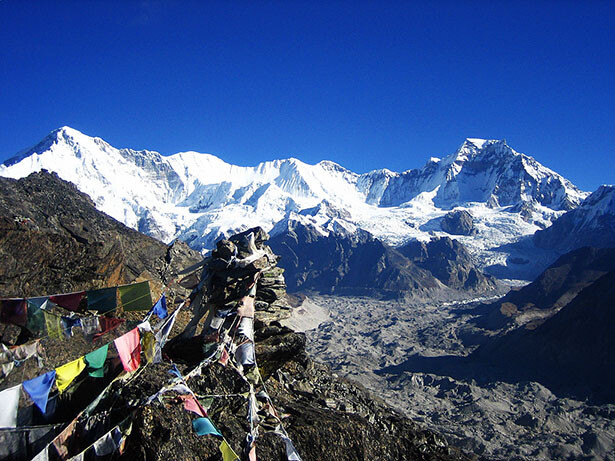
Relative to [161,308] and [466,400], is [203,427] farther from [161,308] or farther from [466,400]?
[466,400]

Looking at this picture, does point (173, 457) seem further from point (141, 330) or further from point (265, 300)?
point (265, 300)

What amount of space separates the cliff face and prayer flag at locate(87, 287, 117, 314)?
1.89m

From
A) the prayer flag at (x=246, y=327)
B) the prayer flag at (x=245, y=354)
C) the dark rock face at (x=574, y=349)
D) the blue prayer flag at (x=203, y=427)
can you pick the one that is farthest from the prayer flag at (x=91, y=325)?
the dark rock face at (x=574, y=349)

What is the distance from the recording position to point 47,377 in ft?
22.9

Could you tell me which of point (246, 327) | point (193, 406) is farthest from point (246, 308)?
point (193, 406)

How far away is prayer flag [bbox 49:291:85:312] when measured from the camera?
33.8ft

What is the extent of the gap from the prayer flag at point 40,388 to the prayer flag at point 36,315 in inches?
139

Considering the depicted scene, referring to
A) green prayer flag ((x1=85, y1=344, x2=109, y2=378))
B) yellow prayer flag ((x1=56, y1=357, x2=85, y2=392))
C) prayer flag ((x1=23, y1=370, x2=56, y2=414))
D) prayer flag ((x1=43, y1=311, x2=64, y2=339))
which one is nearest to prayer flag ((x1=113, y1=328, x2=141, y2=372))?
green prayer flag ((x1=85, y1=344, x2=109, y2=378))

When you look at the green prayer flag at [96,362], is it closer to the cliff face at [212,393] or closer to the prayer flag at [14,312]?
the cliff face at [212,393]

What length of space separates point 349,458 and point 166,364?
4481mm

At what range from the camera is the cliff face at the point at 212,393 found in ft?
22.5

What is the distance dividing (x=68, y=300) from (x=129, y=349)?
361 centimetres

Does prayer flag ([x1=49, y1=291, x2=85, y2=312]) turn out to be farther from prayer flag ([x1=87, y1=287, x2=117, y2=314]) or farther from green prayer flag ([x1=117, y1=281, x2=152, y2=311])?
green prayer flag ([x1=117, y1=281, x2=152, y2=311])

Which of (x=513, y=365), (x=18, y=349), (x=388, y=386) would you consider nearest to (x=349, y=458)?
(x=18, y=349)
